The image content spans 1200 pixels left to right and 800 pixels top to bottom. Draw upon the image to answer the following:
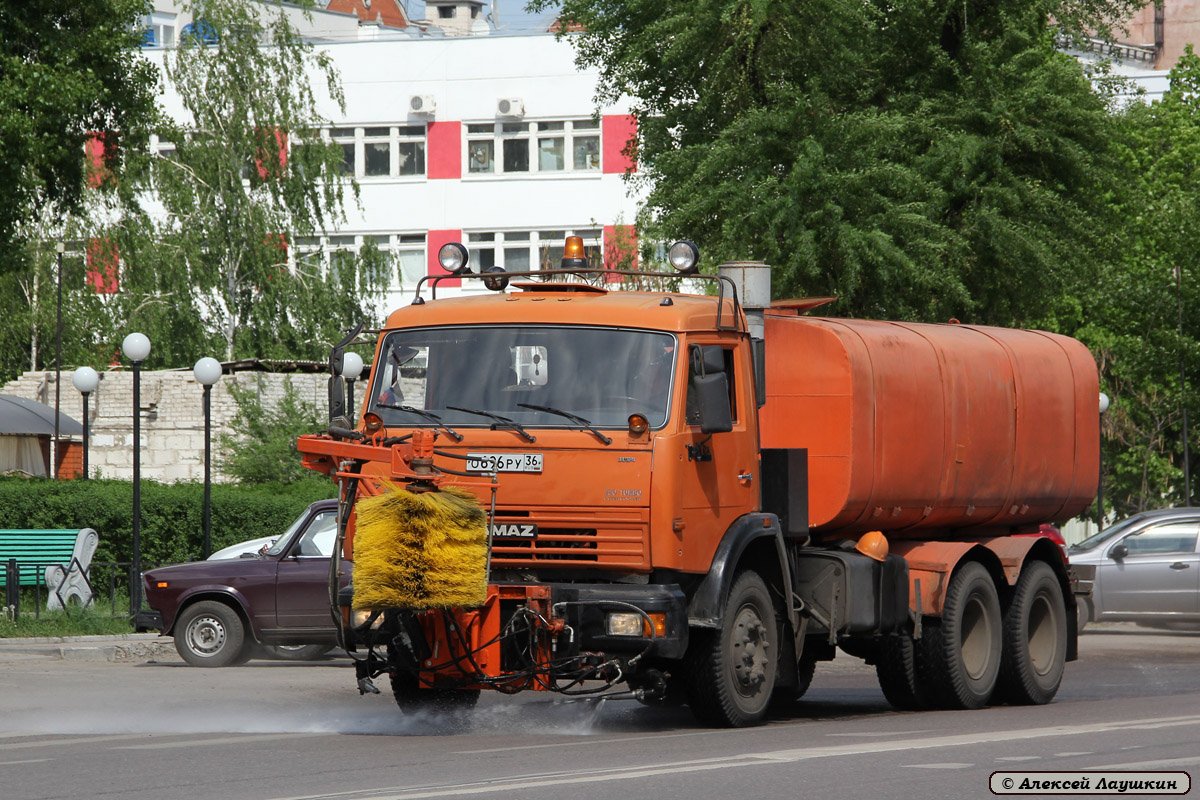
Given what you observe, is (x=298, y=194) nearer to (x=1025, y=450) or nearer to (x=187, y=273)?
(x=187, y=273)

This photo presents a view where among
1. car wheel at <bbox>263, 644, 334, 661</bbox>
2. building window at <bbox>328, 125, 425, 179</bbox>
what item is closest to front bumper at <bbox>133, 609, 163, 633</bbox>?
car wheel at <bbox>263, 644, 334, 661</bbox>

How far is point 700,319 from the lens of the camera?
11.2 metres

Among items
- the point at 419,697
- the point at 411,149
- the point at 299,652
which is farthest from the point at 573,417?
the point at 411,149

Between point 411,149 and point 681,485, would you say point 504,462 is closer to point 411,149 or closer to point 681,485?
point 681,485

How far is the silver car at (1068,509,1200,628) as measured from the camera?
22.1m

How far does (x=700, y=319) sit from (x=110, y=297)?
38.0 m

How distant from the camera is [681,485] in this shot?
1065cm

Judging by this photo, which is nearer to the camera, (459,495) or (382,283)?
(459,495)

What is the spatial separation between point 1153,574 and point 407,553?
14.9m

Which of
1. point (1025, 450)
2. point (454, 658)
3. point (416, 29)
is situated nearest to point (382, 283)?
point (416, 29)

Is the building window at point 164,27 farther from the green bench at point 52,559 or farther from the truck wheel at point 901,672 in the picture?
the truck wheel at point 901,672

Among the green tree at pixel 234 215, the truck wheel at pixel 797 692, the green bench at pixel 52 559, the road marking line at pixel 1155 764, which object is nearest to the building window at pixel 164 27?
the green tree at pixel 234 215

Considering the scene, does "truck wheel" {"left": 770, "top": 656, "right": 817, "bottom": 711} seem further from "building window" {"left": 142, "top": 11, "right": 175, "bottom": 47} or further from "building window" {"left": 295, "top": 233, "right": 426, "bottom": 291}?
"building window" {"left": 142, "top": 11, "right": 175, "bottom": 47}

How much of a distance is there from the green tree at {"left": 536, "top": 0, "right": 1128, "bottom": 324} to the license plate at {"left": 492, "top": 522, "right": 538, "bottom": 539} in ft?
38.7
